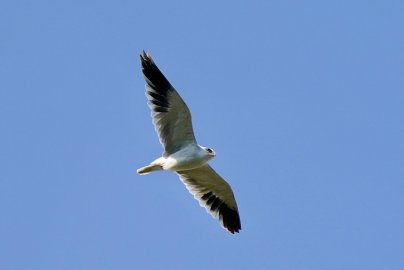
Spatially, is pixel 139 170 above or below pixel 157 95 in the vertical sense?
below

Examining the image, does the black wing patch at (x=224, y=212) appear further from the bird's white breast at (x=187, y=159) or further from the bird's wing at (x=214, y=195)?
the bird's white breast at (x=187, y=159)

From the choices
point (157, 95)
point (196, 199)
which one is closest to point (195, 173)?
point (196, 199)

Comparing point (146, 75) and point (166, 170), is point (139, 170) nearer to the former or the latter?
point (166, 170)

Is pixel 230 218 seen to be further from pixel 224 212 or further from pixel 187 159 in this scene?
pixel 187 159

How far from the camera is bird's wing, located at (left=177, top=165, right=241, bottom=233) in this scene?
19484 mm

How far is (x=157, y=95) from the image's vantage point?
714 inches

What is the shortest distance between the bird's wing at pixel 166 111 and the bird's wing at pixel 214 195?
126cm

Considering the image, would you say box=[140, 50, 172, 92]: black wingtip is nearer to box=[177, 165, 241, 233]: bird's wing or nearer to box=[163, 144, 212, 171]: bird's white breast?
box=[163, 144, 212, 171]: bird's white breast

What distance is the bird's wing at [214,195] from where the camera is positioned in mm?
19484

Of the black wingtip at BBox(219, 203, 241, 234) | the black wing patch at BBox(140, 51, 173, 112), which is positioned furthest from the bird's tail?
the black wingtip at BBox(219, 203, 241, 234)

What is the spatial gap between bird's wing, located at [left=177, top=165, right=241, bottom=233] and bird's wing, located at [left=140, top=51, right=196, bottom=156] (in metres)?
1.26

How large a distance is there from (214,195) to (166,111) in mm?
2911

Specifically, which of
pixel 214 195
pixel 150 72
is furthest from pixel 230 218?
pixel 150 72

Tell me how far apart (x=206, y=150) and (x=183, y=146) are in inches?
22.2
